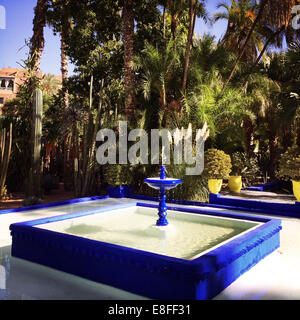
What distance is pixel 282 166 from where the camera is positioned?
904 cm

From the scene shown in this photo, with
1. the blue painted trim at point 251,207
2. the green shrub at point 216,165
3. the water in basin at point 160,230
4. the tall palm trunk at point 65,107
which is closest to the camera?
the water in basin at point 160,230

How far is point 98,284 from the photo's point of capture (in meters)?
4.24

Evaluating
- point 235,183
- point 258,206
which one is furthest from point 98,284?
point 235,183

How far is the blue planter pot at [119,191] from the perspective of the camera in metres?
11.5

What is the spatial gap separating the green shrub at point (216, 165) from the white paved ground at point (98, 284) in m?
4.48

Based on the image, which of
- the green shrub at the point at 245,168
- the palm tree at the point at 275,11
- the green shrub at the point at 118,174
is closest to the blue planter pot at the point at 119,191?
the green shrub at the point at 118,174

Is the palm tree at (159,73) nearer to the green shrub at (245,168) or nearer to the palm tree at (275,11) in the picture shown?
the palm tree at (275,11)

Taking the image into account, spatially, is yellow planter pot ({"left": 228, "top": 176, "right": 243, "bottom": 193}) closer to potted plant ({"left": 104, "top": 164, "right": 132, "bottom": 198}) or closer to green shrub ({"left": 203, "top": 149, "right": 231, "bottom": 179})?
green shrub ({"left": 203, "top": 149, "right": 231, "bottom": 179})

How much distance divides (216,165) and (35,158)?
5.25 metres

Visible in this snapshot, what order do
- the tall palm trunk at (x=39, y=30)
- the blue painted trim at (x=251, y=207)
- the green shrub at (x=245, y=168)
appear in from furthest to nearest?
the tall palm trunk at (x=39, y=30) → the green shrub at (x=245, y=168) → the blue painted trim at (x=251, y=207)

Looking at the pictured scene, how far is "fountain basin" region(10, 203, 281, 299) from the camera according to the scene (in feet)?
12.2

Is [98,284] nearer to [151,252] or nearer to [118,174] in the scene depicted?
[151,252]
